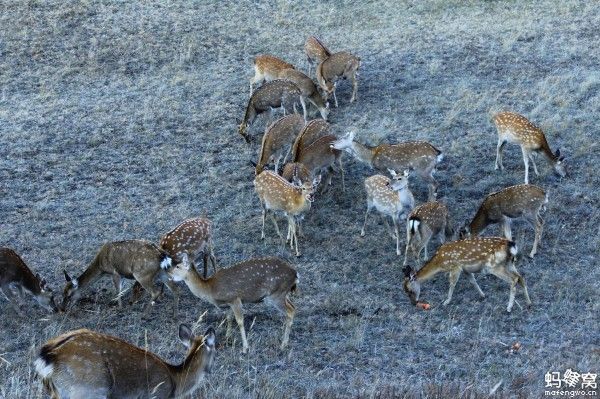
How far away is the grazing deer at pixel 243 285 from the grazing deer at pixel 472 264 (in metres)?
1.43

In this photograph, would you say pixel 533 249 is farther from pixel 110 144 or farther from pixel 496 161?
pixel 110 144

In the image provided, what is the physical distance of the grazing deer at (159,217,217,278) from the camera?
9508 mm

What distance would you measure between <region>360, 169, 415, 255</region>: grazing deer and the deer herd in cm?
1

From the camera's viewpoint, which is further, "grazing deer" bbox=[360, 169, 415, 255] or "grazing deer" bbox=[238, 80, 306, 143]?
"grazing deer" bbox=[238, 80, 306, 143]

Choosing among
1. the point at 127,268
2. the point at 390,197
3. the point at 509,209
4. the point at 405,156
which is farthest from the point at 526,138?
the point at 127,268

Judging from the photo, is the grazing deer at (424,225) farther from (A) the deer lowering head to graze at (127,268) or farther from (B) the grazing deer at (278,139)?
(A) the deer lowering head to graze at (127,268)

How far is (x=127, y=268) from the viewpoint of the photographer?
9.20 m

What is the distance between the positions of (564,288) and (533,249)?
804 mm

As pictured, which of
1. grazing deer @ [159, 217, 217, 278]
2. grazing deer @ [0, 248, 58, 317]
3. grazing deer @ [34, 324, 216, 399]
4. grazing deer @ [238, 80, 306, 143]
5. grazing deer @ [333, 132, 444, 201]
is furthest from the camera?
grazing deer @ [238, 80, 306, 143]

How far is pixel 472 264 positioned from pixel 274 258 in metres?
2.05

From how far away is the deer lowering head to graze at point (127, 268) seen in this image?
29.9 ft

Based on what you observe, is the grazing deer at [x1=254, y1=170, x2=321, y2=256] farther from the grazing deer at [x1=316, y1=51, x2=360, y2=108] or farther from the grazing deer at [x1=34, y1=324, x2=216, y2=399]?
the grazing deer at [x1=316, y1=51, x2=360, y2=108]

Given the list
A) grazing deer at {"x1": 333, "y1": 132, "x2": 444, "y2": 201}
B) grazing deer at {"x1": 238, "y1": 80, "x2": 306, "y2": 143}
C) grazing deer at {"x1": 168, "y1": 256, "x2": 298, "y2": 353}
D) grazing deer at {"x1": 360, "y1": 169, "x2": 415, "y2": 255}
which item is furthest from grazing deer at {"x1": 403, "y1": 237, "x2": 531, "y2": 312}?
grazing deer at {"x1": 238, "y1": 80, "x2": 306, "y2": 143}

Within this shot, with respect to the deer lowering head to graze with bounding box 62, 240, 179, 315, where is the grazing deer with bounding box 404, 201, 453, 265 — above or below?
below
